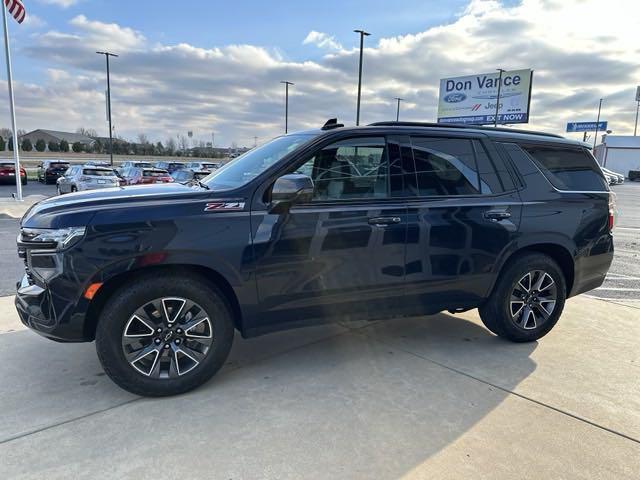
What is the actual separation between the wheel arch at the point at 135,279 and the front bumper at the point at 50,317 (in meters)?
0.07

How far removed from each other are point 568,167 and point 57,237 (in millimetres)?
4484

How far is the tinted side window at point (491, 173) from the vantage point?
4.18 metres

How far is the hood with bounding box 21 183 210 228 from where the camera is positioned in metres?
2.99

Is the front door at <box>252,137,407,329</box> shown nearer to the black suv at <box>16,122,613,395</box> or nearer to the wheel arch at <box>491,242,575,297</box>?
the black suv at <box>16,122,613,395</box>

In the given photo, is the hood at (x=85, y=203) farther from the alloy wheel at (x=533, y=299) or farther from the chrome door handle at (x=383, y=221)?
the alloy wheel at (x=533, y=299)

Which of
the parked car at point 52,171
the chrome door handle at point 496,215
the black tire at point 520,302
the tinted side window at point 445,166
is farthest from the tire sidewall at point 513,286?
the parked car at point 52,171

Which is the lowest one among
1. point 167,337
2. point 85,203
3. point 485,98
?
point 167,337

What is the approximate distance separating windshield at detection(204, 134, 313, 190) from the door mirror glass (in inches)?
12.6

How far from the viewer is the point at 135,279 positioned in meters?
3.14

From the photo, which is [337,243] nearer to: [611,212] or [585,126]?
[611,212]

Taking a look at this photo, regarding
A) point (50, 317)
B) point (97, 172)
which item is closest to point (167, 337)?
point (50, 317)

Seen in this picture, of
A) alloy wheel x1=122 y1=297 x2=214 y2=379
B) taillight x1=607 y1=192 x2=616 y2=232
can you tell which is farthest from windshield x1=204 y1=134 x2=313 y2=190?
taillight x1=607 y1=192 x2=616 y2=232

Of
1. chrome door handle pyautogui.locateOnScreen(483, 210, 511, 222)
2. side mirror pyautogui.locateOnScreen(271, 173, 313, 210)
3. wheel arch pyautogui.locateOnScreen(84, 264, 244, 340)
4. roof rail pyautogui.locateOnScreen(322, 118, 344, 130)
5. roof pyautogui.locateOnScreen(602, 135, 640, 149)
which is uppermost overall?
roof pyautogui.locateOnScreen(602, 135, 640, 149)

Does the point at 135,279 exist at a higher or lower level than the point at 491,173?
lower
